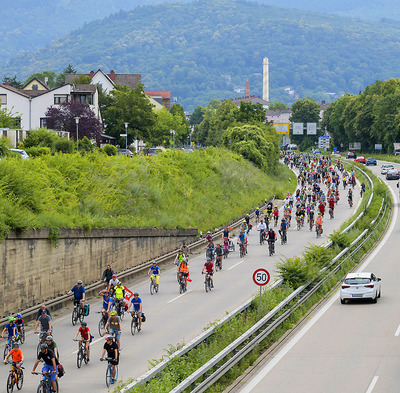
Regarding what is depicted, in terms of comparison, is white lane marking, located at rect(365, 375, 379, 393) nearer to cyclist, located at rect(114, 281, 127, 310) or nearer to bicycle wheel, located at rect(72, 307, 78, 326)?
cyclist, located at rect(114, 281, 127, 310)

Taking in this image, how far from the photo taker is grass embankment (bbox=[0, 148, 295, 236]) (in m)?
31.9

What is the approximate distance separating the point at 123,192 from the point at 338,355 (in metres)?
25.0

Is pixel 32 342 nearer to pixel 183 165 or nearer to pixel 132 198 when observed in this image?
pixel 132 198

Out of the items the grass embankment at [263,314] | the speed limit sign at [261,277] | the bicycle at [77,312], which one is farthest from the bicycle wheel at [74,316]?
the speed limit sign at [261,277]

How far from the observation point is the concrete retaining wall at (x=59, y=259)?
27.1m

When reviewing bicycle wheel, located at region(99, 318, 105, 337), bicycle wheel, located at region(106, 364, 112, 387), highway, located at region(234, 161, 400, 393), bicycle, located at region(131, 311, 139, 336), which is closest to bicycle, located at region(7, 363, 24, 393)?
bicycle wheel, located at region(106, 364, 112, 387)

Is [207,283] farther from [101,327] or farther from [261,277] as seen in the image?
[261,277]

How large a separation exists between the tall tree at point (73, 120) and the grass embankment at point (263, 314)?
41.1 meters

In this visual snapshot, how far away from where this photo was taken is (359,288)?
28.8 meters

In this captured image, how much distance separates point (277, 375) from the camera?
18609 mm

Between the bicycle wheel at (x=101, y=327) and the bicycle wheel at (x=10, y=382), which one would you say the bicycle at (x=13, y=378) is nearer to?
the bicycle wheel at (x=10, y=382)

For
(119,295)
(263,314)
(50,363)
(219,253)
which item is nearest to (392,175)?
(219,253)

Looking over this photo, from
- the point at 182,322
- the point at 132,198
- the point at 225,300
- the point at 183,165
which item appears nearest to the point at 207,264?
the point at 225,300

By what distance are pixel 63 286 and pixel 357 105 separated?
134 meters
